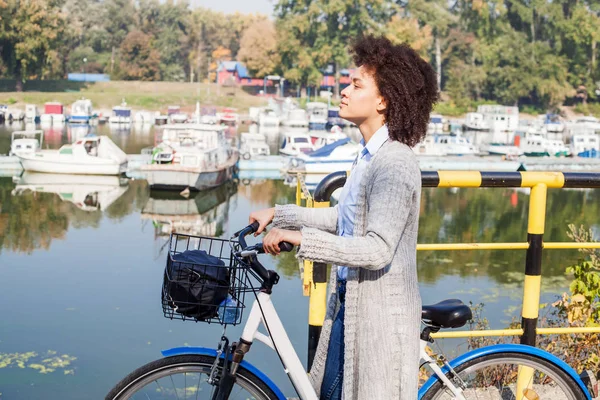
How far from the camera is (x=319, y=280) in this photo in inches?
116

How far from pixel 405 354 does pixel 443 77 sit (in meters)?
68.5

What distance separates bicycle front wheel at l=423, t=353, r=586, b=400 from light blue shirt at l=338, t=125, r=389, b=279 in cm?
58

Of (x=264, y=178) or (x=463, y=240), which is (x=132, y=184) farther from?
(x=463, y=240)

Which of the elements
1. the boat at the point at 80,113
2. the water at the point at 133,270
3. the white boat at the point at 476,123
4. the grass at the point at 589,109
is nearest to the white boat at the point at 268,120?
the boat at the point at 80,113

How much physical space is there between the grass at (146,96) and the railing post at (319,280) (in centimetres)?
5089

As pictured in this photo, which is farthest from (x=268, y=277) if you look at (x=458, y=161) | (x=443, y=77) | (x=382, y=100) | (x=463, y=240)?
(x=443, y=77)

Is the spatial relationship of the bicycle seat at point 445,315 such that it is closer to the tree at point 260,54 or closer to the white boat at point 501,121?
the white boat at point 501,121

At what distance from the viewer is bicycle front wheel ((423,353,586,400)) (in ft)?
8.25

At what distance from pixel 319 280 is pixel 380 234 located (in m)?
0.97

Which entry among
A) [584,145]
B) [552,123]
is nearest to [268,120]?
[552,123]

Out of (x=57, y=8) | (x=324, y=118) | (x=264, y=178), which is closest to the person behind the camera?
(x=264, y=178)

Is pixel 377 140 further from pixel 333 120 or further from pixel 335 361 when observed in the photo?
pixel 333 120

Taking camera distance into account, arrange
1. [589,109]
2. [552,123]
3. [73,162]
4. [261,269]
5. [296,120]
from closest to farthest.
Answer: [261,269] → [73,162] → [296,120] → [552,123] → [589,109]

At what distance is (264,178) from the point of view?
78.1 feet
